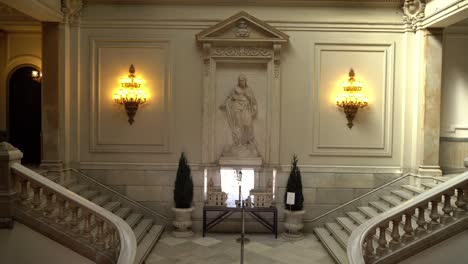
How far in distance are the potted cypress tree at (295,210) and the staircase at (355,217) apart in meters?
0.43

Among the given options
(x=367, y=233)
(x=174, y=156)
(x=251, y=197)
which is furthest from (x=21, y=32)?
(x=367, y=233)

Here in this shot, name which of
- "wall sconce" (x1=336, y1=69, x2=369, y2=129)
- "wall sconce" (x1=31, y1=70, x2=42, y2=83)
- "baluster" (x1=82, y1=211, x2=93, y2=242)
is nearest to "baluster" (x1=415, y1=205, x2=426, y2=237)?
"wall sconce" (x1=336, y1=69, x2=369, y2=129)

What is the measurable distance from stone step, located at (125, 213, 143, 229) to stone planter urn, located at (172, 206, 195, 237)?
2.34ft

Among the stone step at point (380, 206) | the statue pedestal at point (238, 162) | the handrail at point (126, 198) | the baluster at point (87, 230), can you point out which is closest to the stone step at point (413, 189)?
the stone step at point (380, 206)

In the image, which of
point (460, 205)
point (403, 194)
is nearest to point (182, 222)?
point (403, 194)

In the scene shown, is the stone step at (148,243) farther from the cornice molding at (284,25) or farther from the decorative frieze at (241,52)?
the cornice molding at (284,25)

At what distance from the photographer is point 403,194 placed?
7.86m

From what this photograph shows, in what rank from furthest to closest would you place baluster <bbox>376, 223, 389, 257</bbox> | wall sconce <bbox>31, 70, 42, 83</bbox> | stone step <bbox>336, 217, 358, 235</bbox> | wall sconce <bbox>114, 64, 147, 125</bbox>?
wall sconce <bbox>31, 70, 42, 83</bbox>, wall sconce <bbox>114, 64, 147, 125</bbox>, stone step <bbox>336, 217, 358, 235</bbox>, baluster <bbox>376, 223, 389, 257</bbox>

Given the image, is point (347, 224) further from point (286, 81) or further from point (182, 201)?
point (182, 201)

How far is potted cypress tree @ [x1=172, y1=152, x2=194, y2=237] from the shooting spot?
8.02m

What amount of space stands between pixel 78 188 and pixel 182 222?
2159 mm

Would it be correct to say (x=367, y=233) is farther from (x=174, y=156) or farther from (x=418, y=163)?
(x=174, y=156)

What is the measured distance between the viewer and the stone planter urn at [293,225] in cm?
799

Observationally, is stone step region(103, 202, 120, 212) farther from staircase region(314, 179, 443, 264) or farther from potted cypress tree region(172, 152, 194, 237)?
staircase region(314, 179, 443, 264)
